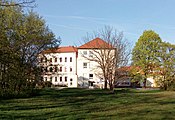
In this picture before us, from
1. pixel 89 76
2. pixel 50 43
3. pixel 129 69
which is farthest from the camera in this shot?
pixel 89 76

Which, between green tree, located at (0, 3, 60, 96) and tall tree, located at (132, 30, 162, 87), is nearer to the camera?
green tree, located at (0, 3, 60, 96)

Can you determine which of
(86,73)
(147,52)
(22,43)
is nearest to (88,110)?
(22,43)

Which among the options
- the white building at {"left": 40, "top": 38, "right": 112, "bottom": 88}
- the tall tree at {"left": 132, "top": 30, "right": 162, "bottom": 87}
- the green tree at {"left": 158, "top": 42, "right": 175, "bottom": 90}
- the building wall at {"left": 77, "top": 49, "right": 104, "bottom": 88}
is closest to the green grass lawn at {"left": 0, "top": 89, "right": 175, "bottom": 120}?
the green tree at {"left": 158, "top": 42, "right": 175, "bottom": 90}

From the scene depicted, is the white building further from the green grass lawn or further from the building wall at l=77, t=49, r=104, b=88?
the green grass lawn

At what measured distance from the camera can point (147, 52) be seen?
2977 inches

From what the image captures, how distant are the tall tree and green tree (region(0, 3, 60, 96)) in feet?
97.8

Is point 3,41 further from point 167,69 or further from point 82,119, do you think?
point 167,69

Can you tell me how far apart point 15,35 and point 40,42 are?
13585 millimetres

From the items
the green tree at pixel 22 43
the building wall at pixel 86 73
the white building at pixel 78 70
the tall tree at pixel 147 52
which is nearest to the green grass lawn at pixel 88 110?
the green tree at pixel 22 43

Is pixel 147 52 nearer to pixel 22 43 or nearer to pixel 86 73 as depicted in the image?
pixel 86 73

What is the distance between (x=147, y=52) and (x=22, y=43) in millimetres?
44564

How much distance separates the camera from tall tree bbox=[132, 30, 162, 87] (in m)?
74.6

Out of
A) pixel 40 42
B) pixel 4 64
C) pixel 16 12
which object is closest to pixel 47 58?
pixel 40 42

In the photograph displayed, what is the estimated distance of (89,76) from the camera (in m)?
106
